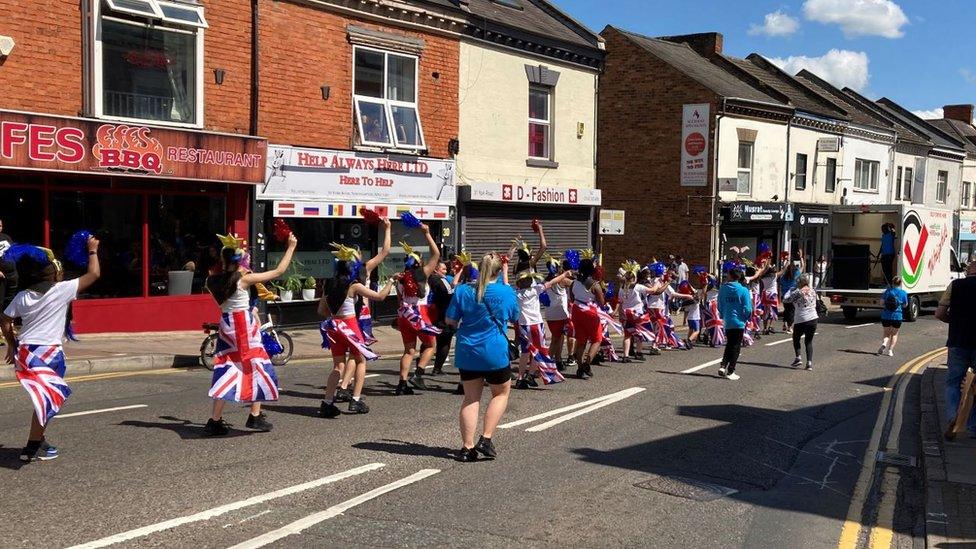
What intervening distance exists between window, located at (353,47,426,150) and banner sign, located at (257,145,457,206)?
494 millimetres

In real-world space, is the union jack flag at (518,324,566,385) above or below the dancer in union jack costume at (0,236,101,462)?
below

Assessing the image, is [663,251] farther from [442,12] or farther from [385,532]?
[385,532]

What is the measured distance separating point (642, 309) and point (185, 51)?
991cm

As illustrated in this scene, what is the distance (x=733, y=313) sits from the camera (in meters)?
13.8

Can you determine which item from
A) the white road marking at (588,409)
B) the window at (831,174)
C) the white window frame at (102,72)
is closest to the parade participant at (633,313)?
the white road marking at (588,409)

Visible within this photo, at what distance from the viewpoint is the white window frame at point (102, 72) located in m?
15.4

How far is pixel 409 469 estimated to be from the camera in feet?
24.4

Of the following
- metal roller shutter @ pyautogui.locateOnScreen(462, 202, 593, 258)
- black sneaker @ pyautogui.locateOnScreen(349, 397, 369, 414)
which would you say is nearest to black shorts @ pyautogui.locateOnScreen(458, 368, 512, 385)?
black sneaker @ pyautogui.locateOnScreen(349, 397, 369, 414)

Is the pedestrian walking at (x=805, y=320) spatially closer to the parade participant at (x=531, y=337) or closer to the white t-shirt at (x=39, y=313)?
the parade participant at (x=531, y=337)

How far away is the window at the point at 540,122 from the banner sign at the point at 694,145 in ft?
28.2

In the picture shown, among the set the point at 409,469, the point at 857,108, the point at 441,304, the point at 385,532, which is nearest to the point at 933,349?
the point at 441,304

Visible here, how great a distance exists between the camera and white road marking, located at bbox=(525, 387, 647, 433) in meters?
9.46

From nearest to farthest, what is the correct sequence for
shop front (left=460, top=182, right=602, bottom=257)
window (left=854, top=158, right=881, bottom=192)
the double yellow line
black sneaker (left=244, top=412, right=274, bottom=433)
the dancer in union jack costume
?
the double yellow line, the dancer in union jack costume, black sneaker (left=244, top=412, right=274, bottom=433), shop front (left=460, top=182, right=602, bottom=257), window (left=854, top=158, right=881, bottom=192)

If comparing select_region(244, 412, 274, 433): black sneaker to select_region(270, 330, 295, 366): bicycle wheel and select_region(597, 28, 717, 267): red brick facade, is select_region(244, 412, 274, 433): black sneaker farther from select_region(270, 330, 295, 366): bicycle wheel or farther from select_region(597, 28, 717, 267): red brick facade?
select_region(597, 28, 717, 267): red brick facade
